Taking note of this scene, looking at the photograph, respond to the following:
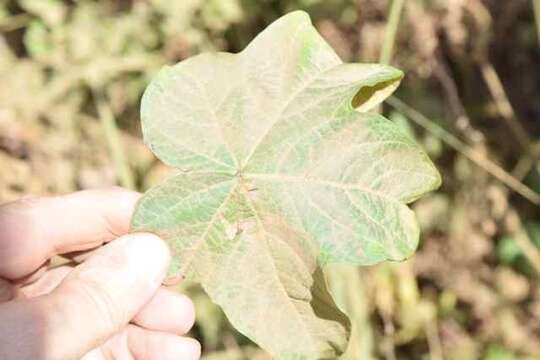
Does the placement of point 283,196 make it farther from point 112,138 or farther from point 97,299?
point 112,138

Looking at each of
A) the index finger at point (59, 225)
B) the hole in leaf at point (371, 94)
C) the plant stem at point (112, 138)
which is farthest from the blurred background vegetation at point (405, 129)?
the hole in leaf at point (371, 94)

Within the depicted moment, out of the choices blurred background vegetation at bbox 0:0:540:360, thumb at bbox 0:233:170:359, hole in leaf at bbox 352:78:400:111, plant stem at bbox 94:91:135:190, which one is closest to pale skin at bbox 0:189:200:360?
thumb at bbox 0:233:170:359

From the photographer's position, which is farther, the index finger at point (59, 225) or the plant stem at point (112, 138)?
the plant stem at point (112, 138)

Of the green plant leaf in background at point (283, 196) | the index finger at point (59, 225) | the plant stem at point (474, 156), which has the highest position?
the green plant leaf in background at point (283, 196)

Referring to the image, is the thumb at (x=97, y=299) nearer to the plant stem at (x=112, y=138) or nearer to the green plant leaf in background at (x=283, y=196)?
the green plant leaf in background at (x=283, y=196)

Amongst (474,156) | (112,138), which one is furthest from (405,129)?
(112,138)

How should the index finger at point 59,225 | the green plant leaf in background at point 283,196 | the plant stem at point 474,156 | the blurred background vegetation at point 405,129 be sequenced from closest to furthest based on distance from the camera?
the green plant leaf in background at point 283,196, the index finger at point 59,225, the plant stem at point 474,156, the blurred background vegetation at point 405,129

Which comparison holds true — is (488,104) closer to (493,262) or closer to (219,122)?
(493,262)
